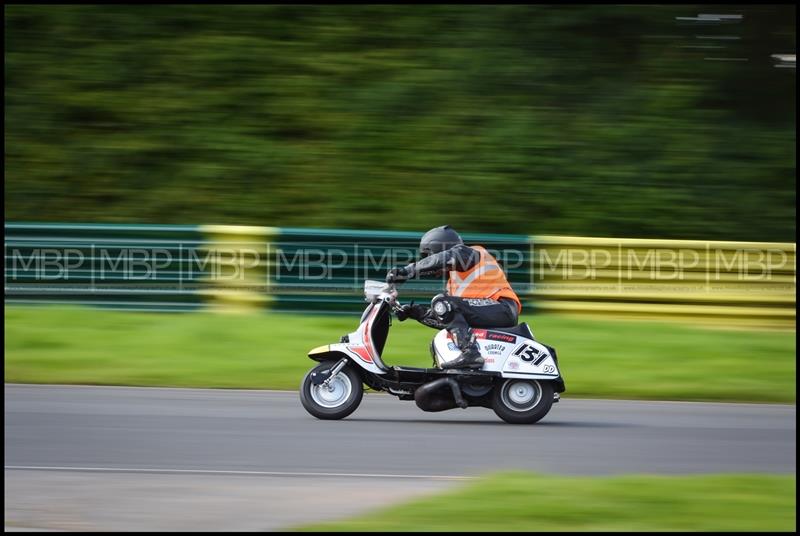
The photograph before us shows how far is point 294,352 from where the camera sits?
1184cm

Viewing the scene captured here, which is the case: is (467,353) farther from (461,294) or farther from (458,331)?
(461,294)

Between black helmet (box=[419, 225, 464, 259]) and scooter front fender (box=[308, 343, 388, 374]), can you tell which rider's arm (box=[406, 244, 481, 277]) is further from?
scooter front fender (box=[308, 343, 388, 374])

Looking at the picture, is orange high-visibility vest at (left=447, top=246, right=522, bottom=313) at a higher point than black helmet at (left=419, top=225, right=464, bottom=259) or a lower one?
lower

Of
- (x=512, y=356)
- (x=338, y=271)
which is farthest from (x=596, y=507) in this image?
(x=338, y=271)

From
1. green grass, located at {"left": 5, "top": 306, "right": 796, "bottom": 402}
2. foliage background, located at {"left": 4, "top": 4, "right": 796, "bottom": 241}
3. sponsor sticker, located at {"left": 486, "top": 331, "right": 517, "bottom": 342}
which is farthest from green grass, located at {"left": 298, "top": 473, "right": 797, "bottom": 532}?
foliage background, located at {"left": 4, "top": 4, "right": 796, "bottom": 241}

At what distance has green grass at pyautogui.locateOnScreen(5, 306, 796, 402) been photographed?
35.6 ft

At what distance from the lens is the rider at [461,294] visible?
8555 mm

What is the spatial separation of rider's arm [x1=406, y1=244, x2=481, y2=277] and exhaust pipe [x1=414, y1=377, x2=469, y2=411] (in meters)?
0.86

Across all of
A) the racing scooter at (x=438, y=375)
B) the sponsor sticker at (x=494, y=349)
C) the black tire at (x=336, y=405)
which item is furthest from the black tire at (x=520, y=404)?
the black tire at (x=336, y=405)

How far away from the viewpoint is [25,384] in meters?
10.4

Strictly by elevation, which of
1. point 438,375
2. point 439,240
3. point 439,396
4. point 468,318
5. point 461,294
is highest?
point 439,240

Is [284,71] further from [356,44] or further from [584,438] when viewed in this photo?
[584,438]

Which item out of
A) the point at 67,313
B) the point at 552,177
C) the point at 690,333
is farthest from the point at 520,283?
the point at 67,313

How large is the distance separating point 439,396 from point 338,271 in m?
4.98
